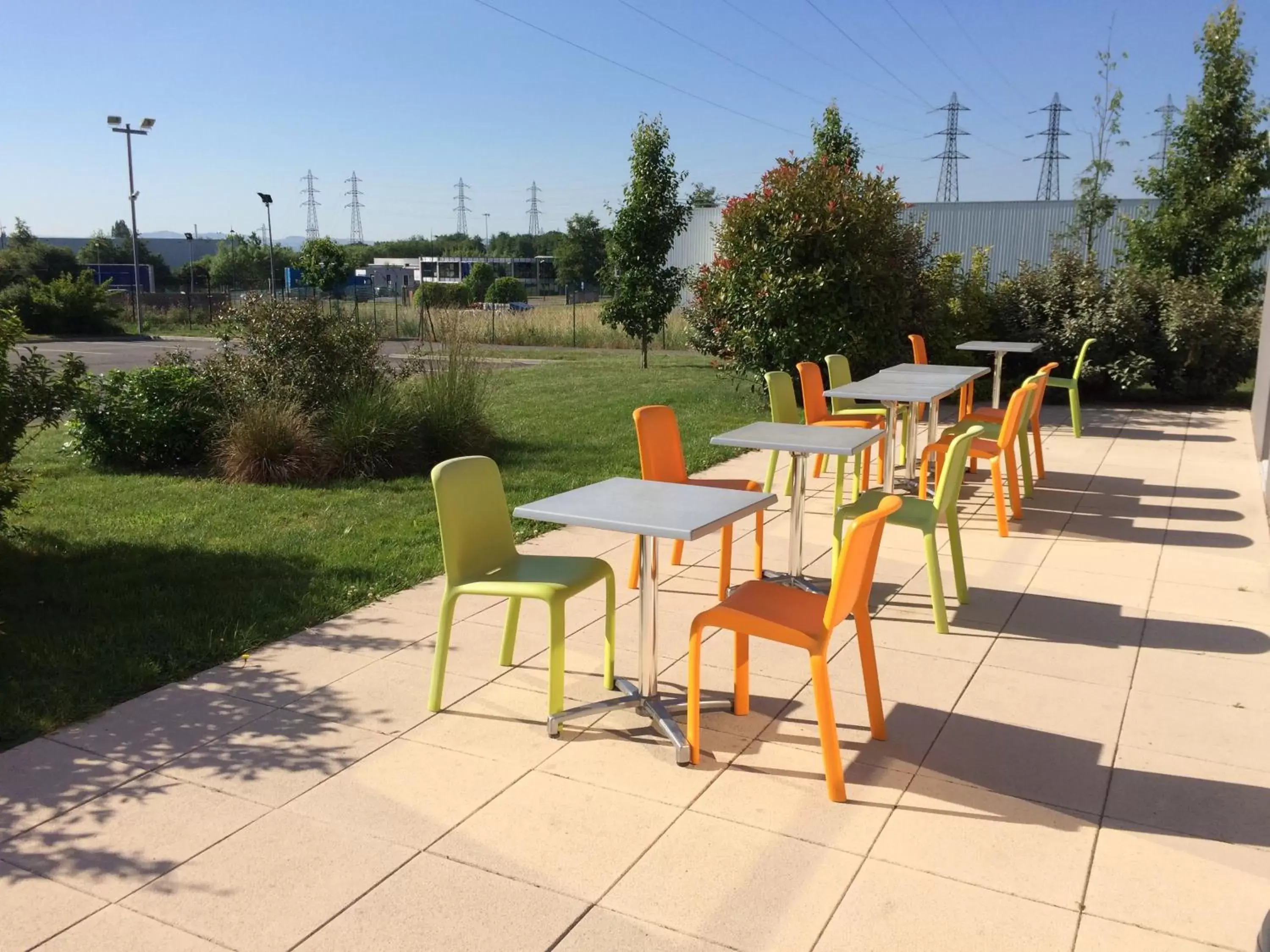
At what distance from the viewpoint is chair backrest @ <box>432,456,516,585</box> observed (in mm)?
3668

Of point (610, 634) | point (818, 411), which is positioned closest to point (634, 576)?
point (610, 634)

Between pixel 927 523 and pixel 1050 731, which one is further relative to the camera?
pixel 927 523

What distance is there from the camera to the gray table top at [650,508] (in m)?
3.26

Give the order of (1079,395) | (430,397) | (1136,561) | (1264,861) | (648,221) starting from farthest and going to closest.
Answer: (648,221) → (1079,395) → (430,397) → (1136,561) → (1264,861)

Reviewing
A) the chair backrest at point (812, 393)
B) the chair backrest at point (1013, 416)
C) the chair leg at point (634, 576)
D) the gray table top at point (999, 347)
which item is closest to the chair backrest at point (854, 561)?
the chair leg at point (634, 576)

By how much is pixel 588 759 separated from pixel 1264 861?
2008 millimetres

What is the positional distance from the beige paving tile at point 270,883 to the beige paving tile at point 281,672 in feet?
3.32

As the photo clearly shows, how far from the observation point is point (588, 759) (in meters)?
3.40

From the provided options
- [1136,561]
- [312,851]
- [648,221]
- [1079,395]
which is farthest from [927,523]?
[648,221]

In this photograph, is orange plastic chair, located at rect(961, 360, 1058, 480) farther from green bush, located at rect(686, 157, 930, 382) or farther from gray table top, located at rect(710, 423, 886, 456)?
green bush, located at rect(686, 157, 930, 382)

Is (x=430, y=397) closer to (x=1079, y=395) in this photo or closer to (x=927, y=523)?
(x=927, y=523)

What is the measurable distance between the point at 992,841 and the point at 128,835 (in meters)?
2.50

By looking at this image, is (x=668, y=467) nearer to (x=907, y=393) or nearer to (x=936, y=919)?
(x=907, y=393)

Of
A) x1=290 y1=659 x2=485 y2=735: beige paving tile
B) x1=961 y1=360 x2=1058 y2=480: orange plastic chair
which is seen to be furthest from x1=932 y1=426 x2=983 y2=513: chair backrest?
x1=961 y1=360 x2=1058 y2=480: orange plastic chair
